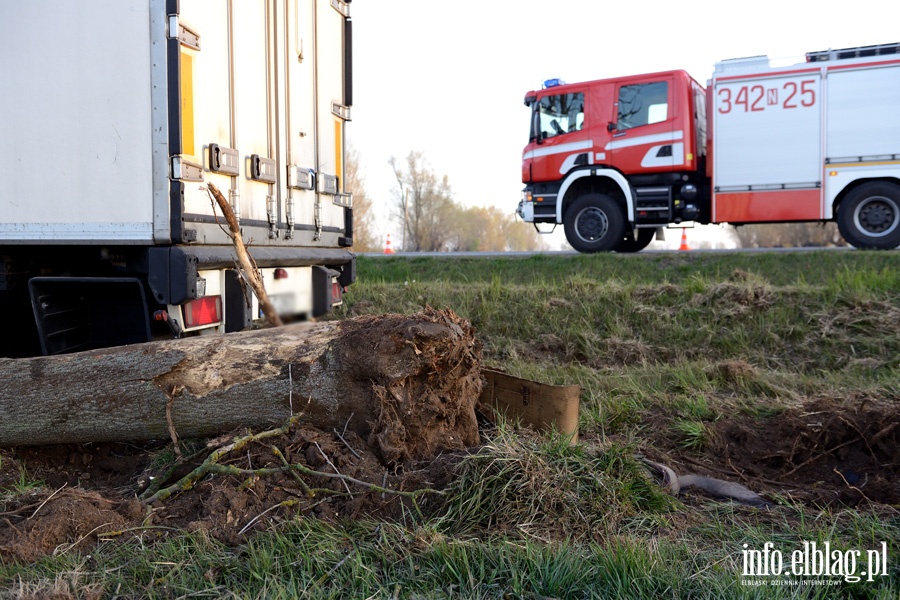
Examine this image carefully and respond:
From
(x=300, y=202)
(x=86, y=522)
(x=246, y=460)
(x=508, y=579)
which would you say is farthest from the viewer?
(x=300, y=202)

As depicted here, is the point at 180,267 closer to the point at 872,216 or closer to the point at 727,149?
the point at 727,149

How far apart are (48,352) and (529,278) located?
5909mm

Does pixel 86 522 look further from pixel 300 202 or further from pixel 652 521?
pixel 300 202

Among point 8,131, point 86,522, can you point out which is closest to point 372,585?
point 86,522

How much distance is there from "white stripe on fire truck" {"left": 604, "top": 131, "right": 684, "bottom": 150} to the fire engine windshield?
0.64 metres

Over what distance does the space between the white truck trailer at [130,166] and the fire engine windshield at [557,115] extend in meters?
7.61

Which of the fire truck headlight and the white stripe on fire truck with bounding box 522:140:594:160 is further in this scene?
the white stripe on fire truck with bounding box 522:140:594:160

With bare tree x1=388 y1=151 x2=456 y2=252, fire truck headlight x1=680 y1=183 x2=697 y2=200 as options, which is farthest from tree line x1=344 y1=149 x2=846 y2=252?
fire truck headlight x1=680 y1=183 x2=697 y2=200

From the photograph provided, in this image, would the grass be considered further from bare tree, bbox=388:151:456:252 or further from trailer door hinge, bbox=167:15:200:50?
bare tree, bbox=388:151:456:252

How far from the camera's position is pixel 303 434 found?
3.46m

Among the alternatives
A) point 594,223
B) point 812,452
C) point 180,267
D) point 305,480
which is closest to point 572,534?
point 305,480

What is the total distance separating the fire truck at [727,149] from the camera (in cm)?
1091

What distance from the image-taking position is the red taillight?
4.54 metres

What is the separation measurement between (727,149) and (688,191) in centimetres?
82
